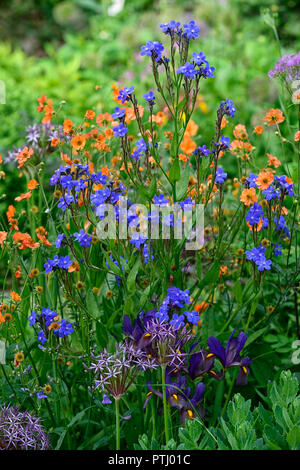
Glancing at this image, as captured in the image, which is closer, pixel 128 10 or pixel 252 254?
pixel 252 254

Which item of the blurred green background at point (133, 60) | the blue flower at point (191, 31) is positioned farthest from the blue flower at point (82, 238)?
the blurred green background at point (133, 60)

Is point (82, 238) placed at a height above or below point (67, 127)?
below

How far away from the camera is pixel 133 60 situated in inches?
225

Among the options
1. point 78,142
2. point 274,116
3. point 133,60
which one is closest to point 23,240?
point 78,142

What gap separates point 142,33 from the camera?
19.8ft

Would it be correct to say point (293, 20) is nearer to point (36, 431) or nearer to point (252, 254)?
point (252, 254)

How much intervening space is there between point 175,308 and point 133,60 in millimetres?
4463

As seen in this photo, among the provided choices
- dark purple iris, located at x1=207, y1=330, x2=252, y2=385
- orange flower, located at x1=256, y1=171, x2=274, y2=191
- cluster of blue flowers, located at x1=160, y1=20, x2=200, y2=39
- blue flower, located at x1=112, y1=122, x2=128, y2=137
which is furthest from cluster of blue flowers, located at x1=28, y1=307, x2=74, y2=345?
cluster of blue flowers, located at x1=160, y1=20, x2=200, y2=39

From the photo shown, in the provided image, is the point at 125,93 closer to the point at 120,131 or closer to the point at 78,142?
the point at 120,131

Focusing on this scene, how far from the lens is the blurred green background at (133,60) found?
14.8ft

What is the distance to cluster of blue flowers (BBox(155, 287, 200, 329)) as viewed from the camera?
63.5 inches

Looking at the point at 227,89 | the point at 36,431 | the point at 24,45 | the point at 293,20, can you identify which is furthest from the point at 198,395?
the point at 24,45

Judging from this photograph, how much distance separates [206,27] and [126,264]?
16.8 ft

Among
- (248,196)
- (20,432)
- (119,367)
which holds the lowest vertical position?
(20,432)
